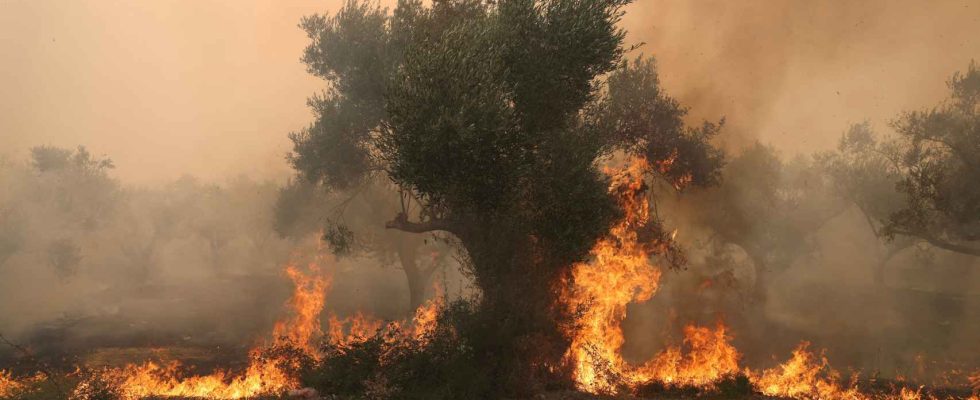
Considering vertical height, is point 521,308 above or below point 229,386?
above

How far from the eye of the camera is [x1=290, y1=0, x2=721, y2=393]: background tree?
16375 mm

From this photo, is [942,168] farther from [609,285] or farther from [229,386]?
[229,386]

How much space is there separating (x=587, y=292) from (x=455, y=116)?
8.98 meters

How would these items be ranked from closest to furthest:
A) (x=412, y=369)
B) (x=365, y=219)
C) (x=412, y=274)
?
Answer: (x=412, y=369)
(x=412, y=274)
(x=365, y=219)

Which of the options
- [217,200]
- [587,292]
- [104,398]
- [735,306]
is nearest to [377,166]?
[587,292]

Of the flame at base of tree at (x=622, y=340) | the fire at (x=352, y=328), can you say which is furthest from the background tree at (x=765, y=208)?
the fire at (x=352, y=328)

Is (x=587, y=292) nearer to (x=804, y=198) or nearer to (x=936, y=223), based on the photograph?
(x=936, y=223)

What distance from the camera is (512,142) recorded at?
17297 mm

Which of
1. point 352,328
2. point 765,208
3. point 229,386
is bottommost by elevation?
point 229,386

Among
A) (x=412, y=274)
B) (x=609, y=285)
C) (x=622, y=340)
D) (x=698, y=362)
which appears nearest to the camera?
(x=609, y=285)

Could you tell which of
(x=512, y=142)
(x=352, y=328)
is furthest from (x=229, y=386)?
(x=512, y=142)

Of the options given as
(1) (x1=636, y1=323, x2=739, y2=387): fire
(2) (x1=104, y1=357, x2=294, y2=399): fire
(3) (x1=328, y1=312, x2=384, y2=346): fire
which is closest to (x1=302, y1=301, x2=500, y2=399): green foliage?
(3) (x1=328, y1=312, x2=384, y2=346): fire

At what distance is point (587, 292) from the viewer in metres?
20.7

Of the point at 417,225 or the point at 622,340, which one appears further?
the point at 417,225
